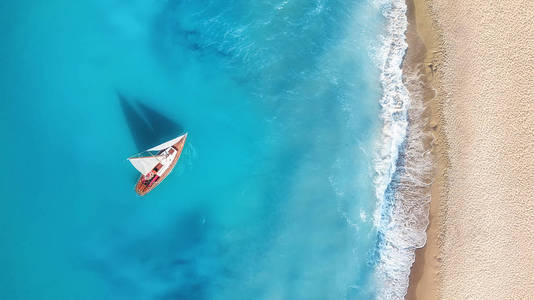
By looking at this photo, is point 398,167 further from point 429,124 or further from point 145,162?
point 145,162

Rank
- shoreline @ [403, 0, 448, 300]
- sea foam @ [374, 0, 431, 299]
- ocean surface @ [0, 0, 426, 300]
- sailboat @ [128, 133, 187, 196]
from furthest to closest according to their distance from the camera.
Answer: ocean surface @ [0, 0, 426, 300] → sea foam @ [374, 0, 431, 299] → shoreline @ [403, 0, 448, 300] → sailboat @ [128, 133, 187, 196]

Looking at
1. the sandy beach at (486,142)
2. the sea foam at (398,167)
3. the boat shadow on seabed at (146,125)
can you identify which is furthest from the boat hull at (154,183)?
the sandy beach at (486,142)

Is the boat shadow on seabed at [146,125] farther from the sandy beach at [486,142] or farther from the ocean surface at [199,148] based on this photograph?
the sandy beach at [486,142]

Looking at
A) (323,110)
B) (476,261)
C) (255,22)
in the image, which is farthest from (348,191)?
(255,22)

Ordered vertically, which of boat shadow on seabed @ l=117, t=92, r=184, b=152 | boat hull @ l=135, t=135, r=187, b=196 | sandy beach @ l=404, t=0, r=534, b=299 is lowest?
sandy beach @ l=404, t=0, r=534, b=299

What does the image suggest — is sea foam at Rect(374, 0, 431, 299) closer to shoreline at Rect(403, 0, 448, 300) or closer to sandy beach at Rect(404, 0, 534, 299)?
shoreline at Rect(403, 0, 448, 300)

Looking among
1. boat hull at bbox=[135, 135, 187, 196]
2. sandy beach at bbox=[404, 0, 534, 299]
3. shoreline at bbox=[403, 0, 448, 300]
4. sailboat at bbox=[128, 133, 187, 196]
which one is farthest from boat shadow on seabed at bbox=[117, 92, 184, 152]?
sandy beach at bbox=[404, 0, 534, 299]
